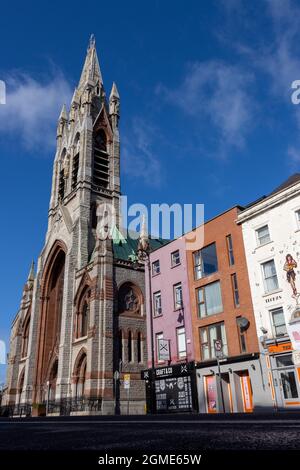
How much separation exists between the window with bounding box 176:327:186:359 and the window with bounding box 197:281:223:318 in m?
2.32

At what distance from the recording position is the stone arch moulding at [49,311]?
43.8 metres

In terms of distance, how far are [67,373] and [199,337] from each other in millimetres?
16209

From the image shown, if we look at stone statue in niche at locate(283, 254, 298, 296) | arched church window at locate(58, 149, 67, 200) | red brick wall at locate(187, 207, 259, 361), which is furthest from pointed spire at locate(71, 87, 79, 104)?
stone statue in niche at locate(283, 254, 298, 296)

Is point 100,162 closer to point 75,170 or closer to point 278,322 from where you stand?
point 75,170

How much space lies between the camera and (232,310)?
24641mm

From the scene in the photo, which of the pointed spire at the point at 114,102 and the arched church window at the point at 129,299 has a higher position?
the pointed spire at the point at 114,102

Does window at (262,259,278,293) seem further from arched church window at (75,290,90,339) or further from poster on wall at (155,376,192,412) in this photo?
arched church window at (75,290,90,339)

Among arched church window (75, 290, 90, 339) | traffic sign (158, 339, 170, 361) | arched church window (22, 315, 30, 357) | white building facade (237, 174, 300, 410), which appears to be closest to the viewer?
white building facade (237, 174, 300, 410)

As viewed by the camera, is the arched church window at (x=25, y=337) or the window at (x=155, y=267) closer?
the window at (x=155, y=267)

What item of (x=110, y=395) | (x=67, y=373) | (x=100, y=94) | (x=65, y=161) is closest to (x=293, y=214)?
(x=110, y=395)

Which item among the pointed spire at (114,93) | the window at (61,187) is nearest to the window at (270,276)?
the window at (61,187)

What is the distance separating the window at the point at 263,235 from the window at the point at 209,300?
4108 millimetres

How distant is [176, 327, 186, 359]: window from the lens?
92.6 feet

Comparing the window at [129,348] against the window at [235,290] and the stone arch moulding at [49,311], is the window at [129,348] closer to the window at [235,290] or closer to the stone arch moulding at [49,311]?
the stone arch moulding at [49,311]
